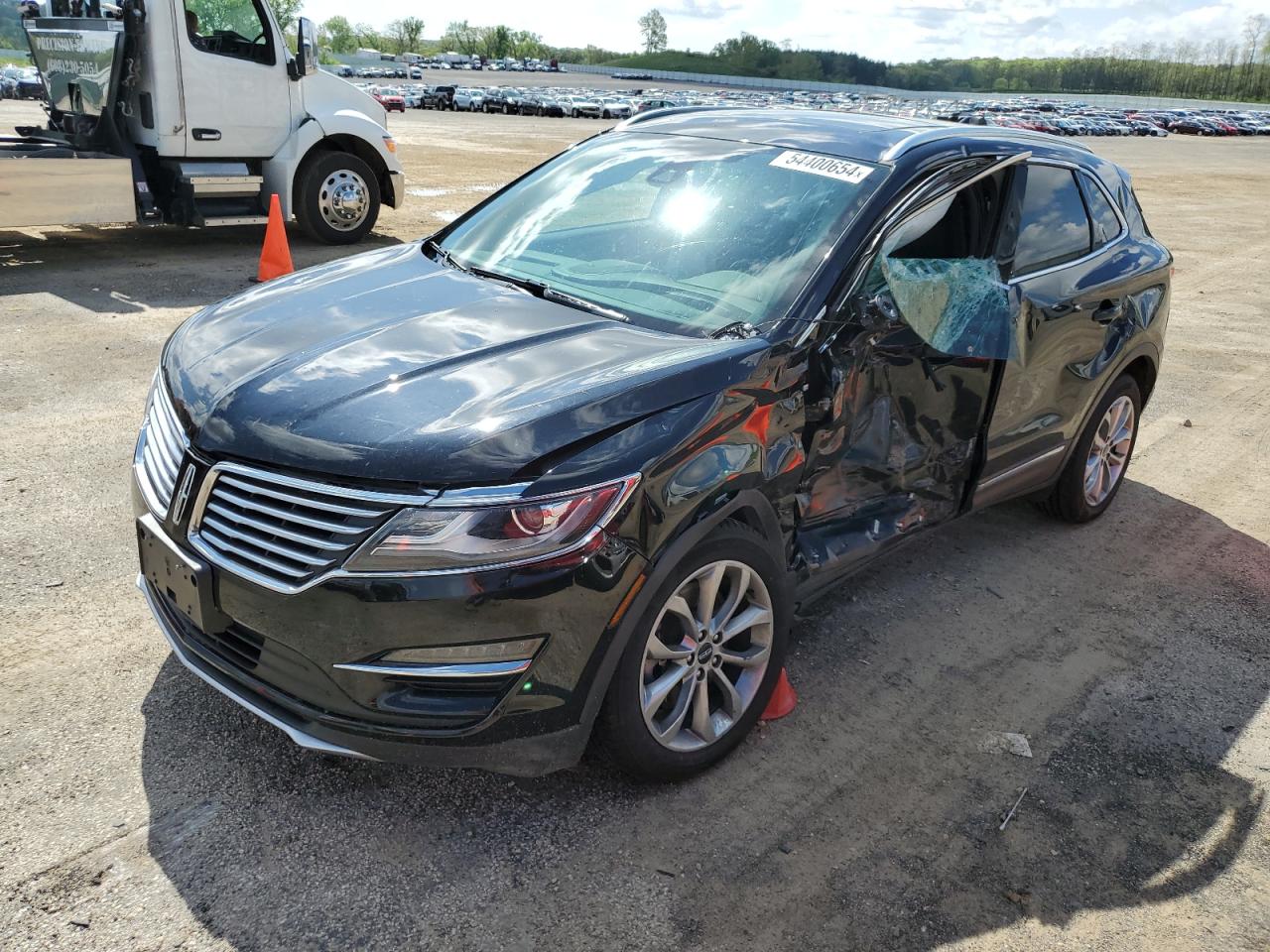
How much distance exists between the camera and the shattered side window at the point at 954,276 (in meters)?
3.66

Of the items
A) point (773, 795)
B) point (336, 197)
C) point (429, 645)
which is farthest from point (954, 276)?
point (336, 197)

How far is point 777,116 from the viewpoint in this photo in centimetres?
432

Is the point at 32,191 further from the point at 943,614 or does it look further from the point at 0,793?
the point at 943,614

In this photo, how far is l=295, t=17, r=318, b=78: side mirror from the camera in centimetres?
1041

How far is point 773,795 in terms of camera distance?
3.21 metres

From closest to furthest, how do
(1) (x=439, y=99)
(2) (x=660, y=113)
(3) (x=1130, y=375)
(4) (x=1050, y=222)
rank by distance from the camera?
1. (4) (x=1050, y=222)
2. (2) (x=660, y=113)
3. (3) (x=1130, y=375)
4. (1) (x=439, y=99)

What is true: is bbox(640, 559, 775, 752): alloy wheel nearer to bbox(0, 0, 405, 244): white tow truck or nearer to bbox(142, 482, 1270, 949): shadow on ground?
bbox(142, 482, 1270, 949): shadow on ground

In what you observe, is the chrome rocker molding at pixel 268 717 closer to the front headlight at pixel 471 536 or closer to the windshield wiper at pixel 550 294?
the front headlight at pixel 471 536

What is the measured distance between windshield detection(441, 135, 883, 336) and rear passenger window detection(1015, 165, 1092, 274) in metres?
0.97

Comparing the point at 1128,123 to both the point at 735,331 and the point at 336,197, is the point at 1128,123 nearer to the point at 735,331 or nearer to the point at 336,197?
the point at 336,197

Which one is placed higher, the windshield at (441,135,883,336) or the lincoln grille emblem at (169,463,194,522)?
the windshield at (441,135,883,336)

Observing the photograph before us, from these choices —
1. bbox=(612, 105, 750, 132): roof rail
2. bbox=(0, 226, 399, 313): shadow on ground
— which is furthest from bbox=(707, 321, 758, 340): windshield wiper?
bbox=(0, 226, 399, 313): shadow on ground

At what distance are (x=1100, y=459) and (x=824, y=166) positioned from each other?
2.43 meters

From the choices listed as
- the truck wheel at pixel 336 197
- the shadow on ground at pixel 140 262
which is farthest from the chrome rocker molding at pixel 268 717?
the truck wheel at pixel 336 197
